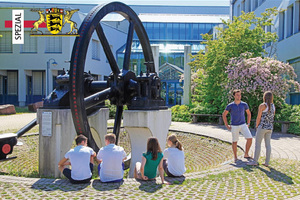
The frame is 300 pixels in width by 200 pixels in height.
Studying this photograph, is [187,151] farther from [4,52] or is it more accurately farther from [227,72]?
[4,52]

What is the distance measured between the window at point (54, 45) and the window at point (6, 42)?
10.0 feet

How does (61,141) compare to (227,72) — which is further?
(227,72)

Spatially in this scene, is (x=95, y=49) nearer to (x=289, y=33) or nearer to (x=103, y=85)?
(x=289, y=33)

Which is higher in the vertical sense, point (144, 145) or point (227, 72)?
point (227, 72)

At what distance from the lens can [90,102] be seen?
294 inches

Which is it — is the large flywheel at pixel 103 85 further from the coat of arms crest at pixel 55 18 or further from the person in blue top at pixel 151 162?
the coat of arms crest at pixel 55 18

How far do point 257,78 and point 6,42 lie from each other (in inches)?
879

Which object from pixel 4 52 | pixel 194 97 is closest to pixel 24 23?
pixel 4 52

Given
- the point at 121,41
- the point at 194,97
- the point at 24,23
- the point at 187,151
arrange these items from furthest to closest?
the point at 121,41, the point at 24,23, the point at 194,97, the point at 187,151

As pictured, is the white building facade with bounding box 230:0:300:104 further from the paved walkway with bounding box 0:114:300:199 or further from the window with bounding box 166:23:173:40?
the window with bounding box 166:23:173:40

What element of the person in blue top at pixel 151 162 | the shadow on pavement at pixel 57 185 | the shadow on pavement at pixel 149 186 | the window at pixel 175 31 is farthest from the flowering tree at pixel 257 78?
the window at pixel 175 31

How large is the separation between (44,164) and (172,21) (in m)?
33.7

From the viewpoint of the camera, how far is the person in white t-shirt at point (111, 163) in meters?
5.59

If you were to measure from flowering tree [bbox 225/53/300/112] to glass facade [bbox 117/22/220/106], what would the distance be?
15.7 m
